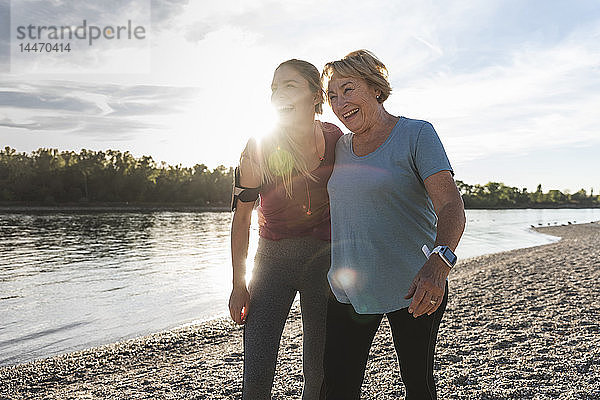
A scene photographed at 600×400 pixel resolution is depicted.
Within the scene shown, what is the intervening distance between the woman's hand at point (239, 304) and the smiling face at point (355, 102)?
3.34ft

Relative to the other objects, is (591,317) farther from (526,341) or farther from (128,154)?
(128,154)

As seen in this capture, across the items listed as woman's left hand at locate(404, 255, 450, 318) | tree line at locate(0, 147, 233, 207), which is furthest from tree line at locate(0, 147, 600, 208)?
woman's left hand at locate(404, 255, 450, 318)

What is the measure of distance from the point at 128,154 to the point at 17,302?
102 m

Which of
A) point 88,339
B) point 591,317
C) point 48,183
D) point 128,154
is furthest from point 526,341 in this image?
point 128,154

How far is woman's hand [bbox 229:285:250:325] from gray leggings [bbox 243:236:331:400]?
0.03m

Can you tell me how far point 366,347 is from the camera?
2.22 m

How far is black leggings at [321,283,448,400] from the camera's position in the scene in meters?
2.05

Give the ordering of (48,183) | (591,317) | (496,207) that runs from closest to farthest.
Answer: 1. (591,317)
2. (48,183)
3. (496,207)

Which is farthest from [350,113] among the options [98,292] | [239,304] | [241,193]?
[98,292]

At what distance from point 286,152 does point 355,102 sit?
458 mm

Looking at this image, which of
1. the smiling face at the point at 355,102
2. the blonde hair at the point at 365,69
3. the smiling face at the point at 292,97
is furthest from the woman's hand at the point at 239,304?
the blonde hair at the point at 365,69

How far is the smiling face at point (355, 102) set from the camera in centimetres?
210

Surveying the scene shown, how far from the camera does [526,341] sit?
606 centimetres

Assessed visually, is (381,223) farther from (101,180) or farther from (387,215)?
(101,180)
